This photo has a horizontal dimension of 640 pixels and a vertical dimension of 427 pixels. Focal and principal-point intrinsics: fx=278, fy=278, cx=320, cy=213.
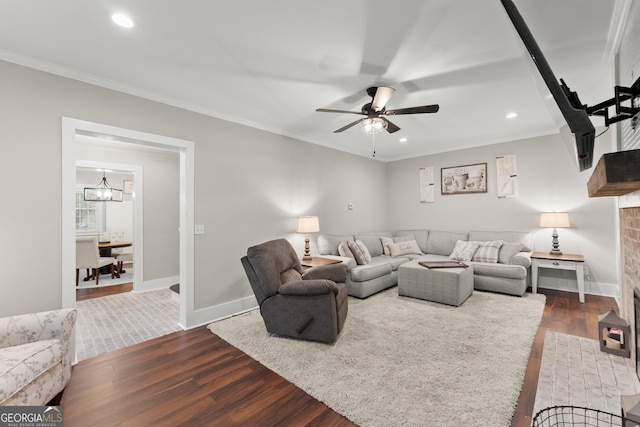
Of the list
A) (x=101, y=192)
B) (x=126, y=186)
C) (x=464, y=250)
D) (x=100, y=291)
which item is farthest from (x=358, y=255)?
(x=101, y=192)

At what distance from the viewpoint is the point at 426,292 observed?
3.82 meters

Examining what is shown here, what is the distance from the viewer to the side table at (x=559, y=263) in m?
3.80

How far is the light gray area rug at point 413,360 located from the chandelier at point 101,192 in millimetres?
5425

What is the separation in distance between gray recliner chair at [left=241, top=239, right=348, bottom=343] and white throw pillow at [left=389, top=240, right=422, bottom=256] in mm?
2521

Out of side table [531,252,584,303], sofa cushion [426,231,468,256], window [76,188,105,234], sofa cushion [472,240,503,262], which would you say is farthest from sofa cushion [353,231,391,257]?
window [76,188,105,234]

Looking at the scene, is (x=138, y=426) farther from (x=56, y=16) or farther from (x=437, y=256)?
(x=437, y=256)

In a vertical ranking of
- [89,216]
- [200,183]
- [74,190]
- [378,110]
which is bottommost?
[89,216]

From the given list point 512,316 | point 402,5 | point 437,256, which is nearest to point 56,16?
point 402,5

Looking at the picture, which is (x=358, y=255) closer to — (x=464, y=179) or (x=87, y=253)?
(x=464, y=179)

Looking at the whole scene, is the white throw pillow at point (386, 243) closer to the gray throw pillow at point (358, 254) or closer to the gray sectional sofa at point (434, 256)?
the gray sectional sofa at point (434, 256)

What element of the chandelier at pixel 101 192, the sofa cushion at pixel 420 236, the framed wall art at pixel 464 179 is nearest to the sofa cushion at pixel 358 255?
the sofa cushion at pixel 420 236

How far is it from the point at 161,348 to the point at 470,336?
3010 millimetres

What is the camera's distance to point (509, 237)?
15.4ft

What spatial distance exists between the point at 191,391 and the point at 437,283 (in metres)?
3.04
